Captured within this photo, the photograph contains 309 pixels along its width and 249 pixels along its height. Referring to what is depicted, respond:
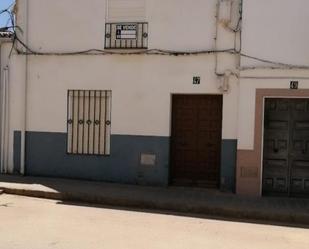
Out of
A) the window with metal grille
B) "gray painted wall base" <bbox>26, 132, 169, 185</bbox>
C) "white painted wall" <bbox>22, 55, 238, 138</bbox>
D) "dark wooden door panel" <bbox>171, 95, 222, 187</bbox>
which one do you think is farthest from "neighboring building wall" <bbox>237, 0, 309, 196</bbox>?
the window with metal grille

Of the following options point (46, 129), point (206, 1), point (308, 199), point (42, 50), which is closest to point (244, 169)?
point (308, 199)

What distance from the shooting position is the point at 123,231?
24.8 feet

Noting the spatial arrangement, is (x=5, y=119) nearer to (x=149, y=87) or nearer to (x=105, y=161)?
(x=105, y=161)

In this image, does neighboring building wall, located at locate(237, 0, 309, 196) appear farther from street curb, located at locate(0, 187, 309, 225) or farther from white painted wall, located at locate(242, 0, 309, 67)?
street curb, located at locate(0, 187, 309, 225)

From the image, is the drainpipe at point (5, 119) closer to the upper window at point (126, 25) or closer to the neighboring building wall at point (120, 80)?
the neighboring building wall at point (120, 80)

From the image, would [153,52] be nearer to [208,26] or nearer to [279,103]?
[208,26]

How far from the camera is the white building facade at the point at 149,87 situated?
34.8 ft

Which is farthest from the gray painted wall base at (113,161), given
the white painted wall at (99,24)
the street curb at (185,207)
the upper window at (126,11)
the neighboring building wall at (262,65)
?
the upper window at (126,11)

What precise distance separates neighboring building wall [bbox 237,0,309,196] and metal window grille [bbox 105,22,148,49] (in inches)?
89.5

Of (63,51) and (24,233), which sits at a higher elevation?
(63,51)

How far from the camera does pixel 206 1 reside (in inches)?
434

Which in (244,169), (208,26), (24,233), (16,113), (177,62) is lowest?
(24,233)

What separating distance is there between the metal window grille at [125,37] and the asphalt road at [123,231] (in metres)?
4.01

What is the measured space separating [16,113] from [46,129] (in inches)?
34.5
